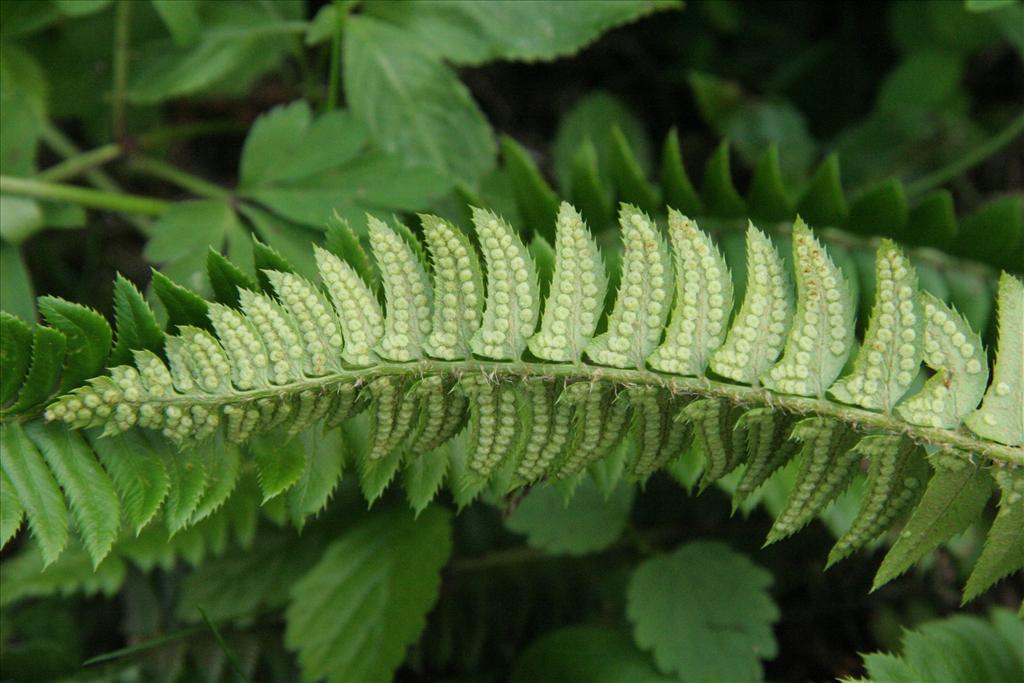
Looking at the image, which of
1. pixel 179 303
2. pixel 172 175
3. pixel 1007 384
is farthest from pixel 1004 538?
pixel 172 175

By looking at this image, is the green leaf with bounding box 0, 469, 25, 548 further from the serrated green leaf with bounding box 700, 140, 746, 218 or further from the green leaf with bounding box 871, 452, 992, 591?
the serrated green leaf with bounding box 700, 140, 746, 218

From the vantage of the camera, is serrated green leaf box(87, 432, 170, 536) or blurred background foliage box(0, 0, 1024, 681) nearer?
serrated green leaf box(87, 432, 170, 536)

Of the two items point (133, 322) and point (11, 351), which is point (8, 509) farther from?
point (133, 322)

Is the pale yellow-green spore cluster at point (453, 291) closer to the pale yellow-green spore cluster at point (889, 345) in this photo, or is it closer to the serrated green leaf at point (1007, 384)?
the pale yellow-green spore cluster at point (889, 345)

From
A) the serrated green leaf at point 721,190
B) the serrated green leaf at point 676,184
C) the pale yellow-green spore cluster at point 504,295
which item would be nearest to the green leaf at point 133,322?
the pale yellow-green spore cluster at point 504,295

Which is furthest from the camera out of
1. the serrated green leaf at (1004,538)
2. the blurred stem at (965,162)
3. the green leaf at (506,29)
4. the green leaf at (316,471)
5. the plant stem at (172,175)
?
the blurred stem at (965,162)

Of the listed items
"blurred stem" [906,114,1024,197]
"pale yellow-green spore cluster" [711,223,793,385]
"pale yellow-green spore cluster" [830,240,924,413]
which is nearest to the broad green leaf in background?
"pale yellow-green spore cluster" [711,223,793,385]
